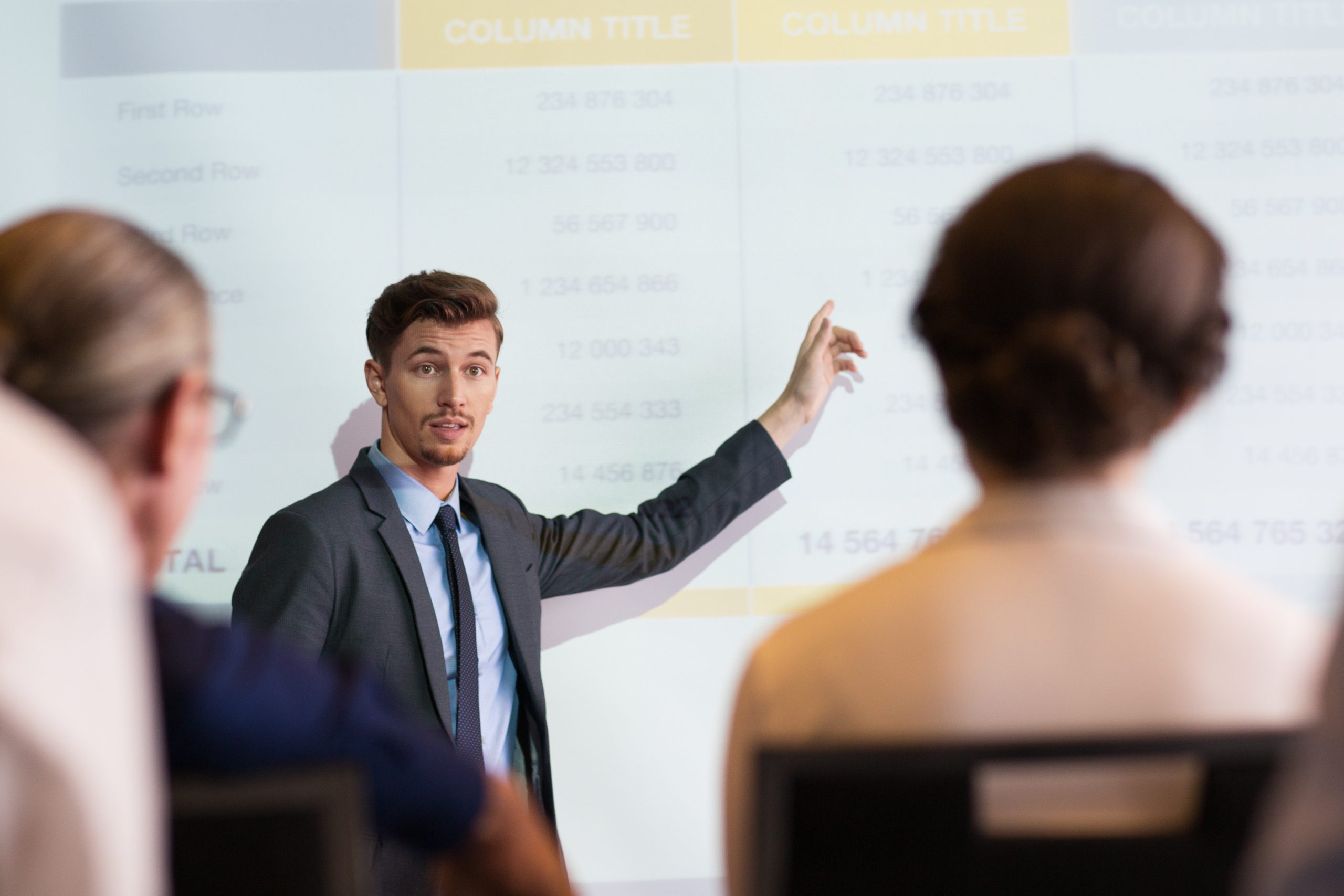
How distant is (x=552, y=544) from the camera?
2.46 metres

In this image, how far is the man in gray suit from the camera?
217cm

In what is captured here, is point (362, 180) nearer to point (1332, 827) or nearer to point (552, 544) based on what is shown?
point (552, 544)

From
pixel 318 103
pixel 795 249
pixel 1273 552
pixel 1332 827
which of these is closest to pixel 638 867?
pixel 795 249

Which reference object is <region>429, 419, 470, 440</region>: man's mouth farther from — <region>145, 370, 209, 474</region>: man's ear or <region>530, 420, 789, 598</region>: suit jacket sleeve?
<region>145, 370, 209, 474</region>: man's ear

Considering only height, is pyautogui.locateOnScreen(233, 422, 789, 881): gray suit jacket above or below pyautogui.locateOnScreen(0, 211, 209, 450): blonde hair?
below

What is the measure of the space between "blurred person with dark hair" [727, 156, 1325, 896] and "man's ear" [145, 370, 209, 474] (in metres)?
0.49

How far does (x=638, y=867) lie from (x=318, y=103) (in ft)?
6.12

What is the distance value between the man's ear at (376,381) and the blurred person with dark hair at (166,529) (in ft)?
5.10

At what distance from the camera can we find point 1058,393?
2.99ft

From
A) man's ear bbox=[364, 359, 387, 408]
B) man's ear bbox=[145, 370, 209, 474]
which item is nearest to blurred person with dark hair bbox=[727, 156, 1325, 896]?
man's ear bbox=[145, 370, 209, 474]

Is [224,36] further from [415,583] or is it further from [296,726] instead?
[296,726]

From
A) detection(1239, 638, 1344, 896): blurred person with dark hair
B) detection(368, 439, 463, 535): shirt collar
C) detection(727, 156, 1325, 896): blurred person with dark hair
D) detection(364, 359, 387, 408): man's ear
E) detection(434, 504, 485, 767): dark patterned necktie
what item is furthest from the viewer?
detection(364, 359, 387, 408): man's ear

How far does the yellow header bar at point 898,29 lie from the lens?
2.59m

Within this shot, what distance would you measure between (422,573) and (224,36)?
133 centimetres
